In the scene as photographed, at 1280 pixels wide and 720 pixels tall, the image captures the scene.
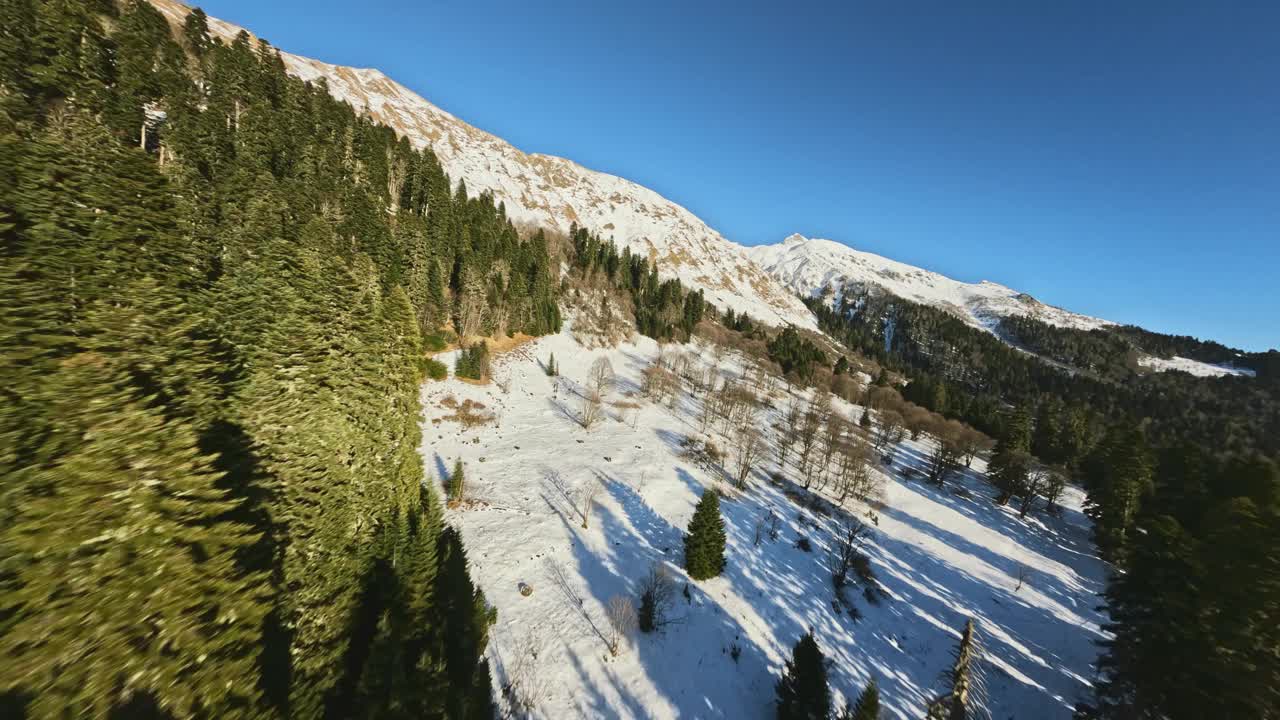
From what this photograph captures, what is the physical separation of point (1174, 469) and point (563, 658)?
35854 millimetres

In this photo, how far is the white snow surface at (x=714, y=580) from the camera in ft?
68.2

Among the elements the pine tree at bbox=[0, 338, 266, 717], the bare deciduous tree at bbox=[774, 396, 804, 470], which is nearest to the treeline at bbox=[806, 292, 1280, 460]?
the bare deciduous tree at bbox=[774, 396, 804, 470]

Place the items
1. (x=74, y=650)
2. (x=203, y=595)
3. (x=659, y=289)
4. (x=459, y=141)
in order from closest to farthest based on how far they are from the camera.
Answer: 1. (x=74, y=650)
2. (x=203, y=595)
3. (x=659, y=289)
4. (x=459, y=141)

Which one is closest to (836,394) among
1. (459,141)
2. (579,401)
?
(579,401)

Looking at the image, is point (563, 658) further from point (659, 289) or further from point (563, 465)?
point (659, 289)

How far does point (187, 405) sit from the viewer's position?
259 inches

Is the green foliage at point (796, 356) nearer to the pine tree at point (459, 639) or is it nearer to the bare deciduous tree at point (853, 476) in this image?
the bare deciduous tree at point (853, 476)

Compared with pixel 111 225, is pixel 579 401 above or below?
below

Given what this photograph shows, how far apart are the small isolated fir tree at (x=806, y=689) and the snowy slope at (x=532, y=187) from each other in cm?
12899

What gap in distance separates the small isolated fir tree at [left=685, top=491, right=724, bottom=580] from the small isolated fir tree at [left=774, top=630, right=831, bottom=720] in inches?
333

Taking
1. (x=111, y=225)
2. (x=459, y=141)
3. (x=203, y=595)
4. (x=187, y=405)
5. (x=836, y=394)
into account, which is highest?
(x=459, y=141)

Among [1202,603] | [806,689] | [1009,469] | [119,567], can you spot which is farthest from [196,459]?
[1009,469]

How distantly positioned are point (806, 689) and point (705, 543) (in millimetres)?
9964

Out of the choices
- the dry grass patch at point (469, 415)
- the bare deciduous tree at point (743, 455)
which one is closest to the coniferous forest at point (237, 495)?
the bare deciduous tree at point (743, 455)
